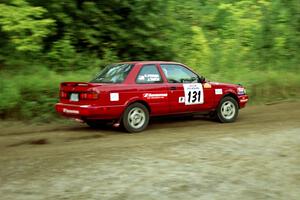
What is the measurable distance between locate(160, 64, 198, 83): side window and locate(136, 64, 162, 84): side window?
0.80 ft

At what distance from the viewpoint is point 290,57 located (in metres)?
21.1

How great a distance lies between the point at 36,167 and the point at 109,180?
1.36m

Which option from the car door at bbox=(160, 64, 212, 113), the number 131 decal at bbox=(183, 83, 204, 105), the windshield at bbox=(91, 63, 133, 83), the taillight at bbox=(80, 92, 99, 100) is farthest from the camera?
the number 131 decal at bbox=(183, 83, 204, 105)

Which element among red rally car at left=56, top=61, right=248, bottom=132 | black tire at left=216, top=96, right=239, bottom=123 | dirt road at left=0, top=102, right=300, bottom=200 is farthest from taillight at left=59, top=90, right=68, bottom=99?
black tire at left=216, top=96, right=239, bottom=123

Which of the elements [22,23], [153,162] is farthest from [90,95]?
[22,23]

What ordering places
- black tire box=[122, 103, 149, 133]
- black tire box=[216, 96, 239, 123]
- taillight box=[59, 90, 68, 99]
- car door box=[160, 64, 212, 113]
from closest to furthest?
black tire box=[122, 103, 149, 133]
taillight box=[59, 90, 68, 99]
car door box=[160, 64, 212, 113]
black tire box=[216, 96, 239, 123]

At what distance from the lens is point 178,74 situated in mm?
11570

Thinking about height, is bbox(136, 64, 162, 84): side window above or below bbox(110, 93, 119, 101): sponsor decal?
above

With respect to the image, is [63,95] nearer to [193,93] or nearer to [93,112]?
[93,112]

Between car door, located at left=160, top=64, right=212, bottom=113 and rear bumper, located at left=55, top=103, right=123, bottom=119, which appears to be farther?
car door, located at left=160, top=64, right=212, bottom=113

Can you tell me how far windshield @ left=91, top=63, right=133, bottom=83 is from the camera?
35.4 ft

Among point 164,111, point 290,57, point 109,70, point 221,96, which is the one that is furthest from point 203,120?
point 290,57

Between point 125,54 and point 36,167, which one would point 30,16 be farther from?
point 36,167

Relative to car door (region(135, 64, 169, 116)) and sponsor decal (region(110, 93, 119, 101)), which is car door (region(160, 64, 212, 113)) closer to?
car door (region(135, 64, 169, 116))
